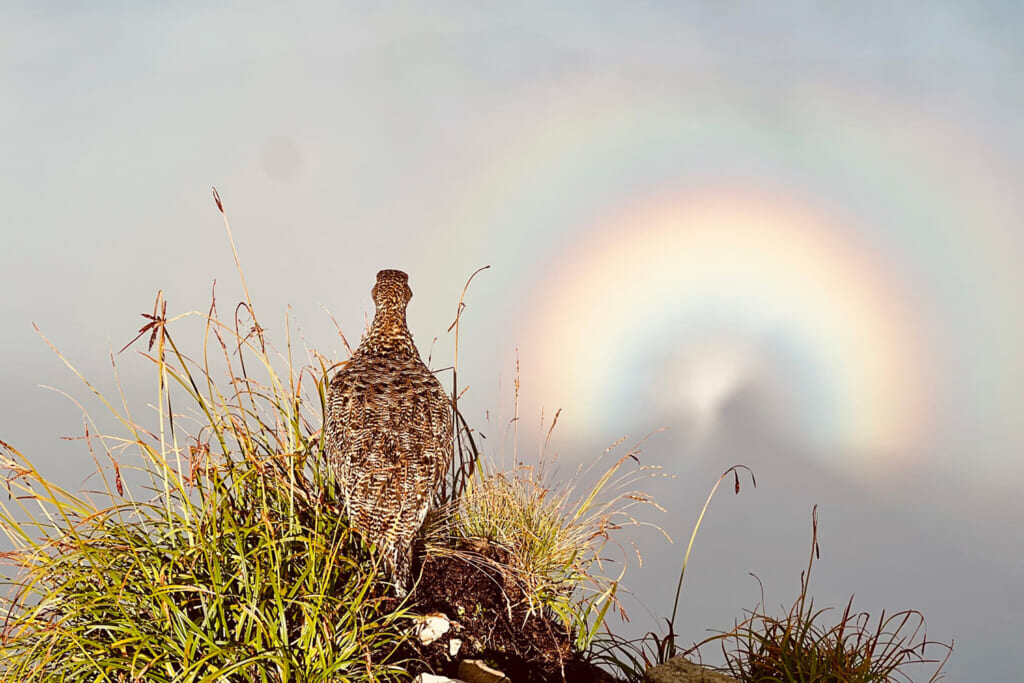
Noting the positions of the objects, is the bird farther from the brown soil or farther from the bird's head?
the brown soil

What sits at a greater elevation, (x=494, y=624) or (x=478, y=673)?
(x=494, y=624)

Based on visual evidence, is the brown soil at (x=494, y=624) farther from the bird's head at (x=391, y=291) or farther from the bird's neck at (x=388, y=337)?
the bird's head at (x=391, y=291)

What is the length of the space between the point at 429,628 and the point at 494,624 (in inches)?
22.5

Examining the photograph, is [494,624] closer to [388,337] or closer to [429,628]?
[429,628]

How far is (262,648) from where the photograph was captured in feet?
18.1

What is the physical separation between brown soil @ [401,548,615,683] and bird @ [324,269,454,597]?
35cm

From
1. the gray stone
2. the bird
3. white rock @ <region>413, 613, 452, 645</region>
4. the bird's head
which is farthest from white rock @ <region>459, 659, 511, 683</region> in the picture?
the bird's head

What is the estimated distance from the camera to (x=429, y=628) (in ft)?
20.0

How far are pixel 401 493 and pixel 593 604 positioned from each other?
5.96 feet

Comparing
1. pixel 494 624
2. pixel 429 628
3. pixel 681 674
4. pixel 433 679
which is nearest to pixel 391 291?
pixel 429 628

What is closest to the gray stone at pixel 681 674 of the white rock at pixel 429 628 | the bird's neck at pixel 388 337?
the white rock at pixel 429 628

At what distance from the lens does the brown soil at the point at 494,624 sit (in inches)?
249

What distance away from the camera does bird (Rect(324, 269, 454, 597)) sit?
6.11 m

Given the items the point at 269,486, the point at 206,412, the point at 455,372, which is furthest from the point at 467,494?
the point at 206,412
